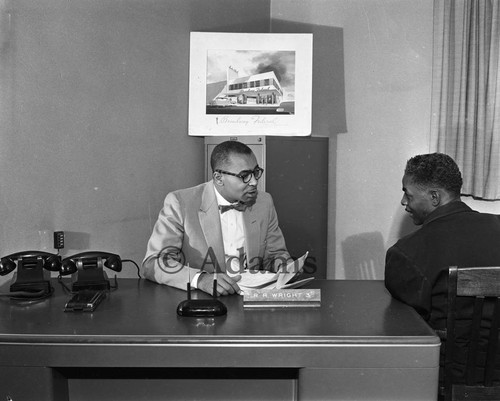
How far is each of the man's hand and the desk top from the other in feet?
0.10

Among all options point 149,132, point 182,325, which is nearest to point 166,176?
point 149,132

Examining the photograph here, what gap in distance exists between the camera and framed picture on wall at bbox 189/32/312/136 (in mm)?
3707

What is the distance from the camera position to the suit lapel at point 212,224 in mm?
2615

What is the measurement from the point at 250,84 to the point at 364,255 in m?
1.47

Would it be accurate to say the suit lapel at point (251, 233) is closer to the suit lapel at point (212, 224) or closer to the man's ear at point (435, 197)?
the suit lapel at point (212, 224)

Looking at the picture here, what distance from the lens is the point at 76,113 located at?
2.89 m

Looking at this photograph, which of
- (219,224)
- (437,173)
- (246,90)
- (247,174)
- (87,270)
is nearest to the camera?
(87,270)

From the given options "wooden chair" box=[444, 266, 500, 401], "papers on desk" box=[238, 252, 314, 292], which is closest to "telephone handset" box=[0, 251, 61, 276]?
"papers on desk" box=[238, 252, 314, 292]

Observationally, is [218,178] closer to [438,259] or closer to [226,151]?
[226,151]

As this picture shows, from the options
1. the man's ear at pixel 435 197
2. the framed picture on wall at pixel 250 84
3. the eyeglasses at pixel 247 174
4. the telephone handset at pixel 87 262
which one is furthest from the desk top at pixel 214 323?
the framed picture on wall at pixel 250 84

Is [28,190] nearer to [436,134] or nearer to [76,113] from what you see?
[76,113]

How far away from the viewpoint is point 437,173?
2309 mm

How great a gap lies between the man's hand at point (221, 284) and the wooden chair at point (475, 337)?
28.2 inches

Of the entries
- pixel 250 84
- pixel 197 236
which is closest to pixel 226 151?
pixel 197 236
